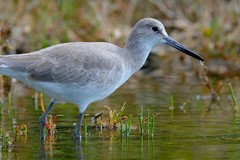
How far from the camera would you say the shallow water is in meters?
7.37

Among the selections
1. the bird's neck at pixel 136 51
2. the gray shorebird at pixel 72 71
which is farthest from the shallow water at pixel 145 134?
the bird's neck at pixel 136 51

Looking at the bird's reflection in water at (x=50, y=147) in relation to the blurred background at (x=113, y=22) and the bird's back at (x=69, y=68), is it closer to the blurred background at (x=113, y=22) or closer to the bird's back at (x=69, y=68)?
the bird's back at (x=69, y=68)

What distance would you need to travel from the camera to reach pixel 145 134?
841cm

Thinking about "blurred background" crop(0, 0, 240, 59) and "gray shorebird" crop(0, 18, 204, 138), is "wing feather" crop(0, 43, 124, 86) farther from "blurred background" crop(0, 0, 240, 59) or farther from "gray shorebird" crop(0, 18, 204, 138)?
"blurred background" crop(0, 0, 240, 59)

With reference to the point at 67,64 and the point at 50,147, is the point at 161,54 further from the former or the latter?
the point at 50,147

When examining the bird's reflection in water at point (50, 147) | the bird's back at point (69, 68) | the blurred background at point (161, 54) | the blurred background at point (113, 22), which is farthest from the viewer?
the blurred background at point (113, 22)

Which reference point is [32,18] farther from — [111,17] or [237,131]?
[237,131]

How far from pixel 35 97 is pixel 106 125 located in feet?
7.46

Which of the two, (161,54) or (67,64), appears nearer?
(67,64)

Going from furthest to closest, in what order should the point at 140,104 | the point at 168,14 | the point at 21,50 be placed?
1. the point at 168,14
2. the point at 21,50
3. the point at 140,104

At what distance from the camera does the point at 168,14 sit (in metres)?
16.1

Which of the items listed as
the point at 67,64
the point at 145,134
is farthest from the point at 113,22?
the point at 145,134

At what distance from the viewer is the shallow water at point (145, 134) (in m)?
7.37

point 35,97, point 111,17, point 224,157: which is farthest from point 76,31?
point 224,157
